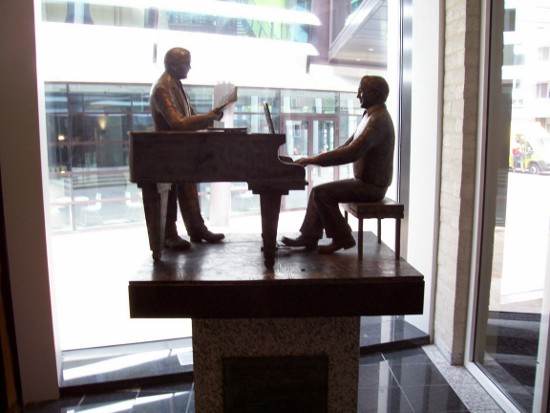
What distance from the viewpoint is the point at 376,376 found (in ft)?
11.4

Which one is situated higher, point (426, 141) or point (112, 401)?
point (426, 141)

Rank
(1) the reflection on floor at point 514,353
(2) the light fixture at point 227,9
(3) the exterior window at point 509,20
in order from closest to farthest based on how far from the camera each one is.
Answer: (1) the reflection on floor at point 514,353
(3) the exterior window at point 509,20
(2) the light fixture at point 227,9

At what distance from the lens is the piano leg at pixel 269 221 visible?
2154 mm

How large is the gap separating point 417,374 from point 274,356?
5.09 ft

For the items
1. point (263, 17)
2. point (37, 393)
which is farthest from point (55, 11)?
point (37, 393)

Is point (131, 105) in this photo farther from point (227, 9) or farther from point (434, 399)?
point (434, 399)

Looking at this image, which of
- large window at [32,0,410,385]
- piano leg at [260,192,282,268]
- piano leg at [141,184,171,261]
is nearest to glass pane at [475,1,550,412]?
large window at [32,0,410,385]

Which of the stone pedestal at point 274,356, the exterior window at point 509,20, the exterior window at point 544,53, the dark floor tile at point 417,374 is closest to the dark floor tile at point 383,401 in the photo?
the dark floor tile at point 417,374

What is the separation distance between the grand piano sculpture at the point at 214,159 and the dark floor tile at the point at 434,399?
1.79 metres

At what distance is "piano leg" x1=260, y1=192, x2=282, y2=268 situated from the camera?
2154 millimetres

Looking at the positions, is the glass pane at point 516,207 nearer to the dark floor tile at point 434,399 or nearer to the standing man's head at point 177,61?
the dark floor tile at point 434,399

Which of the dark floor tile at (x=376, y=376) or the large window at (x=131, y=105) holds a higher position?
the large window at (x=131, y=105)

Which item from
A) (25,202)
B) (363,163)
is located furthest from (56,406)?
(363,163)

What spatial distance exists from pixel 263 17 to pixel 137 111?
4.02 ft
